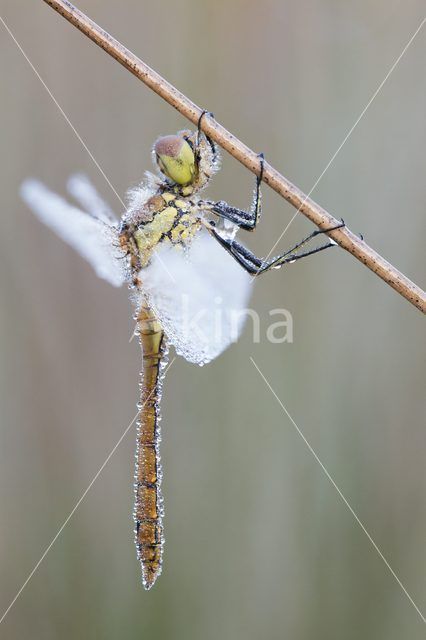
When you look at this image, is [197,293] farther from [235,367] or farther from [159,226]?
[235,367]

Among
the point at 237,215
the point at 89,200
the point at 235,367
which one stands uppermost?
the point at 237,215

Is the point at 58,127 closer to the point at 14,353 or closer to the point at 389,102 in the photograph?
the point at 14,353

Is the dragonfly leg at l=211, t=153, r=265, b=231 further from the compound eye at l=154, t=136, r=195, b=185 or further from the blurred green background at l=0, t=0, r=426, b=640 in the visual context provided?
the blurred green background at l=0, t=0, r=426, b=640

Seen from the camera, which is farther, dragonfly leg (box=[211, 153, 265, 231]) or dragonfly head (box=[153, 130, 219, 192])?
dragonfly leg (box=[211, 153, 265, 231])

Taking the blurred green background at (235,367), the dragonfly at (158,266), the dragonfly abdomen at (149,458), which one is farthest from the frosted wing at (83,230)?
the blurred green background at (235,367)

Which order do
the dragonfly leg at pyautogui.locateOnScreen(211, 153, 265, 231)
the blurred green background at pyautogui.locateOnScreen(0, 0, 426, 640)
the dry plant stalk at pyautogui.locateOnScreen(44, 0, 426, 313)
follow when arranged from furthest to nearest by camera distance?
the blurred green background at pyautogui.locateOnScreen(0, 0, 426, 640), the dragonfly leg at pyautogui.locateOnScreen(211, 153, 265, 231), the dry plant stalk at pyautogui.locateOnScreen(44, 0, 426, 313)

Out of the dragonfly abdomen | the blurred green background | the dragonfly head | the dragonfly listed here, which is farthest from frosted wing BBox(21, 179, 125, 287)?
the blurred green background

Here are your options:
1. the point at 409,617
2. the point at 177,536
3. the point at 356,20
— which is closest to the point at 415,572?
the point at 409,617

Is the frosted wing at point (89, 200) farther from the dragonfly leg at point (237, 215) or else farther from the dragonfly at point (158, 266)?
the dragonfly leg at point (237, 215)

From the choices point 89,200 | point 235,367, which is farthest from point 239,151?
point 235,367
